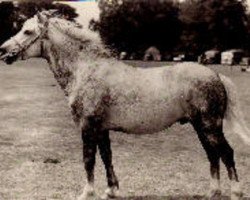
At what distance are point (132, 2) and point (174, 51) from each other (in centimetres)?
1476

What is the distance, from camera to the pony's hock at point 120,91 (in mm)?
9078

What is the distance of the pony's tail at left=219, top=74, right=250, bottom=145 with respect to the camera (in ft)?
30.4

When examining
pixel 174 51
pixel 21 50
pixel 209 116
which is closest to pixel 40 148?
pixel 21 50

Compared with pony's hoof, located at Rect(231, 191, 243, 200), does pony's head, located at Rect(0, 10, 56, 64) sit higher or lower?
higher

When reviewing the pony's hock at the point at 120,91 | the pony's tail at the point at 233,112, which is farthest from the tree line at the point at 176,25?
the pony's hock at the point at 120,91

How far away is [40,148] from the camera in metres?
14.2

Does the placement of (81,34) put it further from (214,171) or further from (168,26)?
(168,26)

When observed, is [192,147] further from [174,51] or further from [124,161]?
[174,51]

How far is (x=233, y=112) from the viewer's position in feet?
30.5

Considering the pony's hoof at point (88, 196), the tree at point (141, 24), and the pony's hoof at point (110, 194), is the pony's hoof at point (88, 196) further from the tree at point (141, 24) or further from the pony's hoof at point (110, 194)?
the tree at point (141, 24)

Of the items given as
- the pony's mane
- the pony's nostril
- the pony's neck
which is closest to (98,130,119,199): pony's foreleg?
the pony's neck

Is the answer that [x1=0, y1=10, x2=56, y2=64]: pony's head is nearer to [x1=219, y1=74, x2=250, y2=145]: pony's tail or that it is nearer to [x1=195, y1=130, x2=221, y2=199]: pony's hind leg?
[x1=219, y1=74, x2=250, y2=145]: pony's tail

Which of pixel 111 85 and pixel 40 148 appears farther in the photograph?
pixel 40 148

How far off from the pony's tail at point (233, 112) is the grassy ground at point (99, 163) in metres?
1.14
